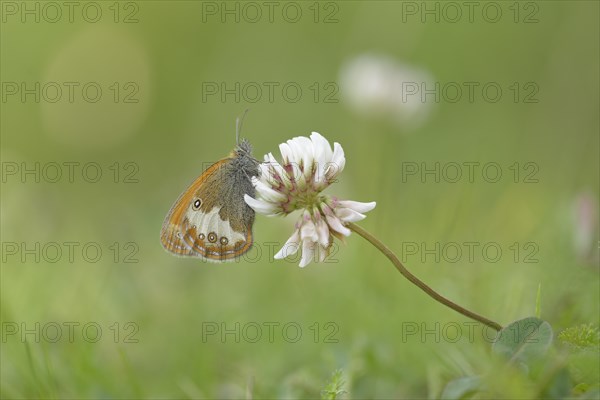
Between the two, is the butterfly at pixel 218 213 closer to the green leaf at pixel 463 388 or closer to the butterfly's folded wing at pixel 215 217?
the butterfly's folded wing at pixel 215 217

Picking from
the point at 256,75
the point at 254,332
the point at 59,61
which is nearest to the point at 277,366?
the point at 254,332

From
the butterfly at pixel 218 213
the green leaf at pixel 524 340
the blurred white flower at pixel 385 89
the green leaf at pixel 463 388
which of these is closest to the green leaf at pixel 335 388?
the green leaf at pixel 463 388

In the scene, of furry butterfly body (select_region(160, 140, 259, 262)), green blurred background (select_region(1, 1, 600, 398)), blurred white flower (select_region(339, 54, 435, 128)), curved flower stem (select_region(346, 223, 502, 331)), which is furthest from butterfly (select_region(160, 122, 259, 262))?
blurred white flower (select_region(339, 54, 435, 128))

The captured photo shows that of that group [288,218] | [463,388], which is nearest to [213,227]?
[463,388]

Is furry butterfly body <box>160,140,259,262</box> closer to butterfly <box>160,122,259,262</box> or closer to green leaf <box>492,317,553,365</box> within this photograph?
butterfly <box>160,122,259,262</box>

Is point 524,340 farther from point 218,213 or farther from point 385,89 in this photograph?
point 385,89

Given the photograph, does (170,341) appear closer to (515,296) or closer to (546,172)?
(515,296)

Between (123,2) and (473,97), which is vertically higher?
(123,2)
